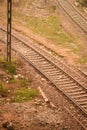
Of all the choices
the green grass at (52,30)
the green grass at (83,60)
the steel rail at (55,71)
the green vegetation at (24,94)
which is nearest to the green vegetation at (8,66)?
the steel rail at (55,71)

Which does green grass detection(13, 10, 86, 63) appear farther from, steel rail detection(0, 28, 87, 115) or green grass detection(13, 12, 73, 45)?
steel rail detection(0, 28, 87, 115)

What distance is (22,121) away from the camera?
13477 millimetres

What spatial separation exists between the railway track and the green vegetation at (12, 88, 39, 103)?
41.7 feet

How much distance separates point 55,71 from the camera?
768 inches

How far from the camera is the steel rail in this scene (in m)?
16.6

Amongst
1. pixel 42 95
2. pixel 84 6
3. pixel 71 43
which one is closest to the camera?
pixel 42 95

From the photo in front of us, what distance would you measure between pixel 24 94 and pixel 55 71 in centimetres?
382

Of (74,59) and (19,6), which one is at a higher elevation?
(19,6)

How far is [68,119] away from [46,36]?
41.8ft

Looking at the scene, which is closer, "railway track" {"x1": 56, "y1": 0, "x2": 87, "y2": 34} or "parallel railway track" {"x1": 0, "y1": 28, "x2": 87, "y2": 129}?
"parallel railway track" {"x1": 0, "y1": 28, "x2": 87, "y2": 129}

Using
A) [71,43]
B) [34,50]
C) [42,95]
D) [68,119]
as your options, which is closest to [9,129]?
[68,119]

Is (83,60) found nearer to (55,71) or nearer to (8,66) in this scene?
(55,71)

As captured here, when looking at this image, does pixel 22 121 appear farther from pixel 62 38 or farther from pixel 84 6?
pixel 84 6

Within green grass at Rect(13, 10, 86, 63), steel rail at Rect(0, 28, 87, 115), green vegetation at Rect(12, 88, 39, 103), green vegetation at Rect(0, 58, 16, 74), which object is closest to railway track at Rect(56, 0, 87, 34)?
green grass at Rect(13, 10, 86, 63)
